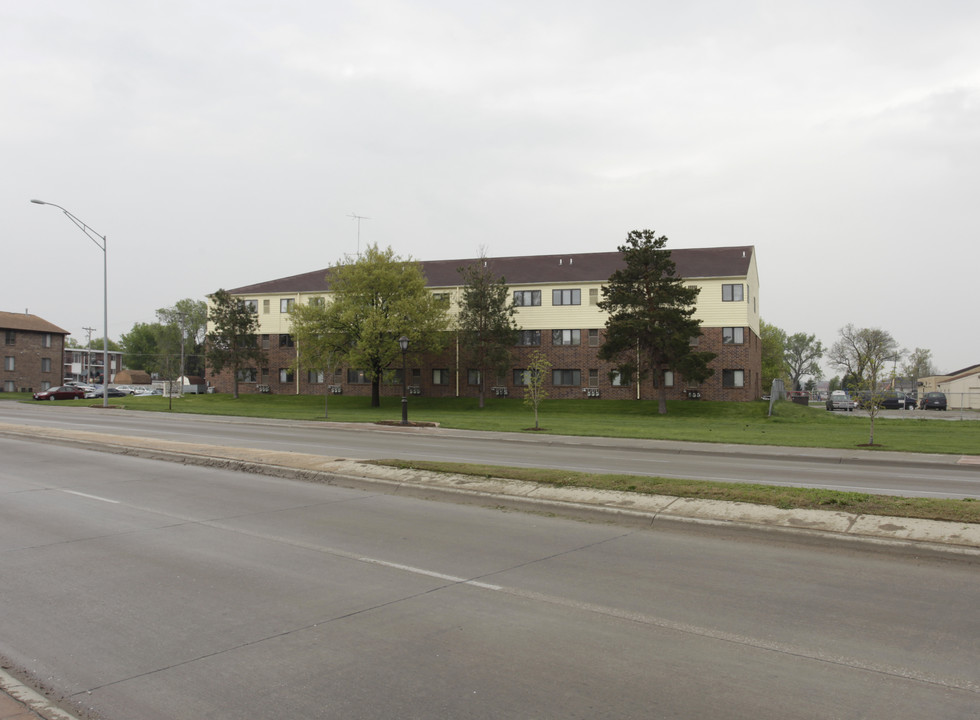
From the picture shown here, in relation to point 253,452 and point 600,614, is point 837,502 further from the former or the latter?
point 253,452

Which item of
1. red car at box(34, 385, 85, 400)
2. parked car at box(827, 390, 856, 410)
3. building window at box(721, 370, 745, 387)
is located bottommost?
parked car at box(827, 390, 856, 410)

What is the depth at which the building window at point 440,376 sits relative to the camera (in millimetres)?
59500

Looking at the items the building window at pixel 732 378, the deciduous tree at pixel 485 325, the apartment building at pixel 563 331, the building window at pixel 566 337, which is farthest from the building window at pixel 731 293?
the deciduous tree at pixel 485 325

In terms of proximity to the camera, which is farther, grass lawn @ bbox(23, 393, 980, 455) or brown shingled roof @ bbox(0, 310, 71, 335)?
brown shingled roof @ bbox(0, 310, 71, 335)

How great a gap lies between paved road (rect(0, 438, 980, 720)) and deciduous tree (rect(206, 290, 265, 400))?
174 ft

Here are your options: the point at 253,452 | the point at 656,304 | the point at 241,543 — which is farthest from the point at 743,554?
the point at 656,304

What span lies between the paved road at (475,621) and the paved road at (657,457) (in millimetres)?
6995

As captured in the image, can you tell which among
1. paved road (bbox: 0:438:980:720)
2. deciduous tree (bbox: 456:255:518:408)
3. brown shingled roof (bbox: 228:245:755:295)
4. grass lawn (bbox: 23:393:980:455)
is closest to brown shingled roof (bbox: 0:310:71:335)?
brown shingled roof (bbox: 228:245:755:295)

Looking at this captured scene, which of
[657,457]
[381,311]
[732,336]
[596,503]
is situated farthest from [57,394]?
[596,503]

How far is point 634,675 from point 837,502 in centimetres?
616

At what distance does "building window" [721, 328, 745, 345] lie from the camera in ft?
170

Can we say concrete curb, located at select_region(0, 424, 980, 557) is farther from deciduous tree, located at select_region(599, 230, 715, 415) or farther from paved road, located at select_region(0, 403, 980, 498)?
deciduous tree, located at select_region(599, 230, 715, 415)

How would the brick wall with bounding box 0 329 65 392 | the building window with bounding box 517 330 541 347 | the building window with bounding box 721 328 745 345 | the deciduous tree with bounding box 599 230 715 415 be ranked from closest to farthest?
1. the deciduous tree with bounding box 599 230 715 415
2. the building window with bounding box 721 328 745 345
3. the building window with bounding box 517 330 541 347
4. the brick wall with bounding box 0 329 65 392

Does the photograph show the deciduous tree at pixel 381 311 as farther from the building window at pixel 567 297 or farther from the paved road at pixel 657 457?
the paved road at pixel 657 457
